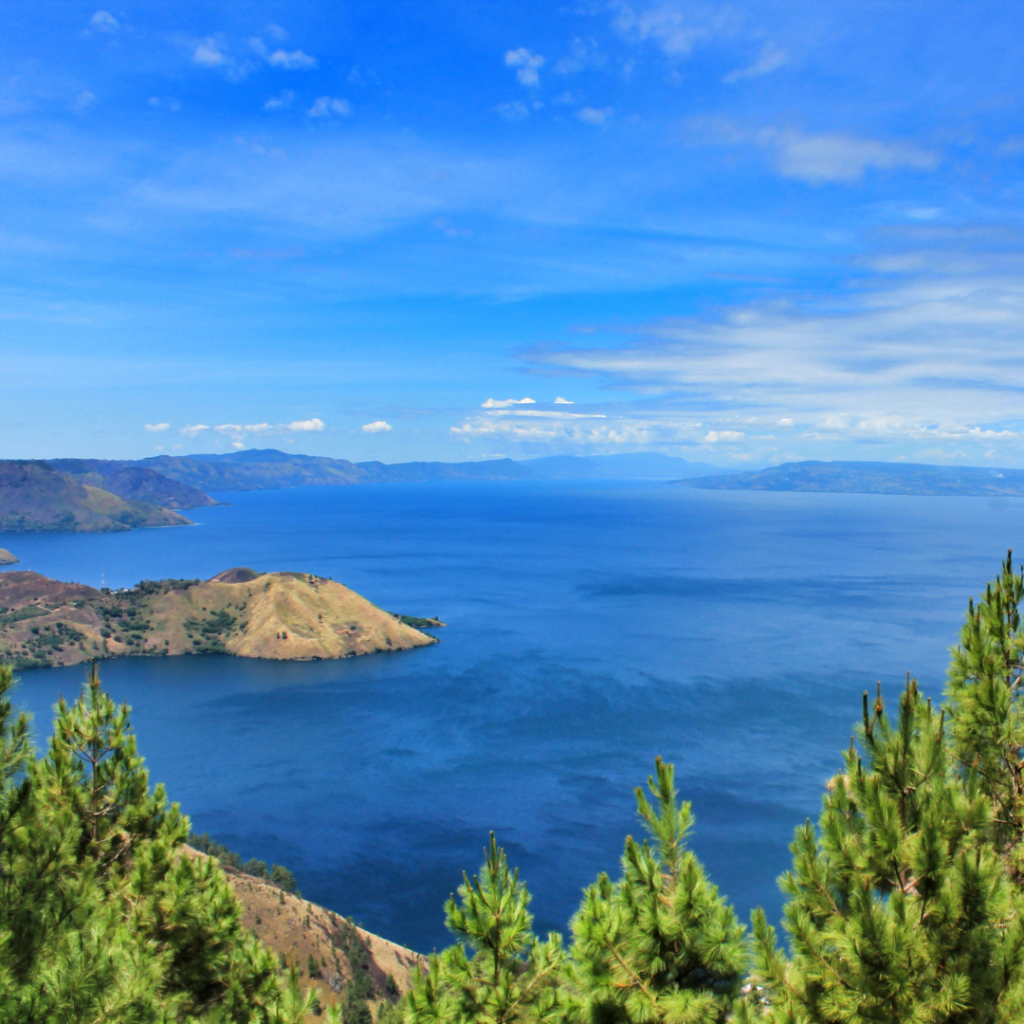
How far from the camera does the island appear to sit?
317 feet

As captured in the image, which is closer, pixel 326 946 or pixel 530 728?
pixel 326 946

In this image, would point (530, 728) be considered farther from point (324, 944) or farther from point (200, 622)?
point (200, 622)

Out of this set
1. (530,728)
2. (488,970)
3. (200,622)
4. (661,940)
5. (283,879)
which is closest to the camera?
(661,940)

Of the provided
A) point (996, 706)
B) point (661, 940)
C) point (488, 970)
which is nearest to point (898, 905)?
point (661, 940)

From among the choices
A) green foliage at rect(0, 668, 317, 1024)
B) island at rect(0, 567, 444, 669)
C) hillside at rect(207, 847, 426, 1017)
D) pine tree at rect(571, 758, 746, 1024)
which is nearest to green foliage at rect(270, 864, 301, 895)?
hillside at rect(207, 847, 426, 1017)

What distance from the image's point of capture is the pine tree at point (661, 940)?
715 cm

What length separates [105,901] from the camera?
11164 millimetres

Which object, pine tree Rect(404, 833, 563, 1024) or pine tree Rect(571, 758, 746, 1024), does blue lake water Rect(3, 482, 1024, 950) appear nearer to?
pine tree Rect(404, 833, 563, 1024)

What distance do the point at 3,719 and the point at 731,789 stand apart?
175 feet

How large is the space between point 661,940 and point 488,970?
8.00 feet

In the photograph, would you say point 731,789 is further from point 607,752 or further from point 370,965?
point 370,965

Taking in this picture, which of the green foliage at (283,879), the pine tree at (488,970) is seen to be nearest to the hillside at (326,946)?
the green foliage at (283,879)

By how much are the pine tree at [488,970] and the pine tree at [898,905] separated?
8.48ft

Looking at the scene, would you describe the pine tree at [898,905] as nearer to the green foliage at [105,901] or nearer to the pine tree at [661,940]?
the pine tree at [661,940]
